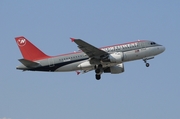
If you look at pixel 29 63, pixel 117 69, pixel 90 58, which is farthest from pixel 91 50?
pixel 29 63

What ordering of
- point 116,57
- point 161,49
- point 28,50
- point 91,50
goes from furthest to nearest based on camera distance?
point 161,49 → point 28,50 → point 91,50 → point 116,57

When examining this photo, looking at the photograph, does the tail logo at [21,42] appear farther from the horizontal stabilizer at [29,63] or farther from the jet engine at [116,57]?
the jet engine at [116,57]

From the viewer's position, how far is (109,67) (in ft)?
270

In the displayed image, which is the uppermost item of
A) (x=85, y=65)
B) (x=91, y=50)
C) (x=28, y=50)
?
(x=28, y=50)

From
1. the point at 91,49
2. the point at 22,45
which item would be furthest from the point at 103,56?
the point at 22,45

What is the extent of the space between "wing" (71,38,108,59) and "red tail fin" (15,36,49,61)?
21.4 ft

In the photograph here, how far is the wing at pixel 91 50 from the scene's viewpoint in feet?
242

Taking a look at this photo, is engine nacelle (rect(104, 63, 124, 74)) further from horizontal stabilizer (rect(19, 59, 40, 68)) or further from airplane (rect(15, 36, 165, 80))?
horizontal stabilizer (rect(19, 59, 40, 68))

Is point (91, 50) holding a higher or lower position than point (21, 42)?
lower

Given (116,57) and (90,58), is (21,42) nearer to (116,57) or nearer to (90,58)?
(90,58)

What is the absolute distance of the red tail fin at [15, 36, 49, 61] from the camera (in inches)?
3100

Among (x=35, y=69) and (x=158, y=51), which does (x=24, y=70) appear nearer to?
(x=35, y=69)

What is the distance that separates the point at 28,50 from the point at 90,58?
10.1 metres

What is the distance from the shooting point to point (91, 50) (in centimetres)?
7544
